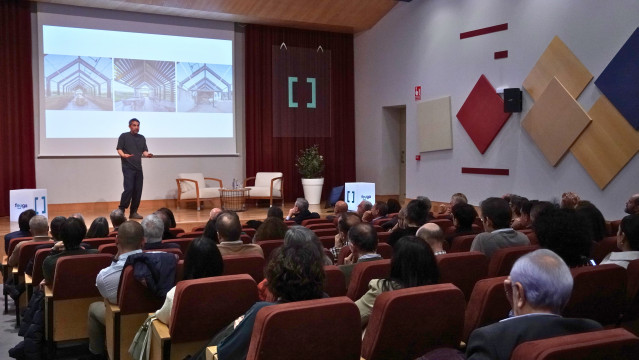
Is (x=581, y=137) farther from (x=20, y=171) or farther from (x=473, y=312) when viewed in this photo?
(x=20, y=171)

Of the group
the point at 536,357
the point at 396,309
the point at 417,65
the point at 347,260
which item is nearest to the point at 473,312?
the point at 396,309

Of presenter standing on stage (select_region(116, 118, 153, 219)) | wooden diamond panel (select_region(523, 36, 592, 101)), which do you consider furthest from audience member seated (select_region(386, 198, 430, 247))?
presenter standing on stage (select_region(116, 118, 153, 219))

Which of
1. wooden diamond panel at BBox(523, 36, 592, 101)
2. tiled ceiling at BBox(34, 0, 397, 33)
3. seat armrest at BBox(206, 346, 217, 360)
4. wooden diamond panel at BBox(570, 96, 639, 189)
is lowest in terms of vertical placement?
seat armrest at BBox(206, 346, 217, 360)

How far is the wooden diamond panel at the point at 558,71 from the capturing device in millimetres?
7188

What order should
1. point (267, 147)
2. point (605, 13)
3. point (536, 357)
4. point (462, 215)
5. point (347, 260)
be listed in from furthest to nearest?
1. point (267, 147)
2. point (605, 13)
3. point (462, 215)
4. point (347, 260)
5. point (536, 357)

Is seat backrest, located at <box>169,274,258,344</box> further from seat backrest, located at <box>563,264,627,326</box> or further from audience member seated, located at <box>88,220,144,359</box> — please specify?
seat backrest, located at <box>563,264,627,326</box>

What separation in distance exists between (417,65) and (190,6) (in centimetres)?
409

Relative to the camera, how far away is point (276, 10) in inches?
394

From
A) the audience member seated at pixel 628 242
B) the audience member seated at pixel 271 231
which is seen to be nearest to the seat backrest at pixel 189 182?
the audience member seated at pixel 271 231

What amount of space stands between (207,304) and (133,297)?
2.38 feet

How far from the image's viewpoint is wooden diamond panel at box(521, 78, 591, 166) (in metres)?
7.26

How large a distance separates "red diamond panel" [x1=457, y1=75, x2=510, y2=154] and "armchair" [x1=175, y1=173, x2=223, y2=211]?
4.33 meters

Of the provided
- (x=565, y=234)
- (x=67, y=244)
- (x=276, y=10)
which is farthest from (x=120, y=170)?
(x=565, y=234)

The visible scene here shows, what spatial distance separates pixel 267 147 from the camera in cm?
1108
